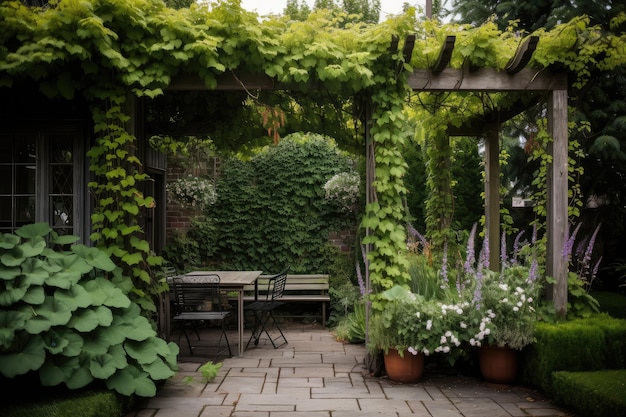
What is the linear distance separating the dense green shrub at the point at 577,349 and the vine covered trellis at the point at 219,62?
4.21 feet

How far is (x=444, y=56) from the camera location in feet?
15.6

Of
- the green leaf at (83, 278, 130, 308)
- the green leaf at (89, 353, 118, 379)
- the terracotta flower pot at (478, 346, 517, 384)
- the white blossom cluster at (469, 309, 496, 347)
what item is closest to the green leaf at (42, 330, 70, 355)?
the green leaf at (89, 353, 118, 379)

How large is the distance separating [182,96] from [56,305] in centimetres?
300

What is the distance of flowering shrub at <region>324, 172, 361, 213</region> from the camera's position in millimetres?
8391

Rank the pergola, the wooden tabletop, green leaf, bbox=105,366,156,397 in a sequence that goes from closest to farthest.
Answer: green leaf, bbox=105,366,156,397, the pergola, the wooden tabletop

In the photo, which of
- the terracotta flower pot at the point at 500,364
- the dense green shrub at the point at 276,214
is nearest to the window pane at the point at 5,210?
the dense green shrub at the point at 276,214

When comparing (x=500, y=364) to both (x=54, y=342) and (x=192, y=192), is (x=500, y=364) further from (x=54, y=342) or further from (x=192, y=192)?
(x=192, y=192)

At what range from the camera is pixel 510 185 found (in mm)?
8789

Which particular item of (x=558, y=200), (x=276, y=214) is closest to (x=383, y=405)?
(x=558, y=200)

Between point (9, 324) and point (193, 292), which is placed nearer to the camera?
point (9, 324)

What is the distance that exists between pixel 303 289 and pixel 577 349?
4.36 metres

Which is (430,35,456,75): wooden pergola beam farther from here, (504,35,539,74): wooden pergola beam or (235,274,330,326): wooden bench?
(235,274,330,326): wooden bench

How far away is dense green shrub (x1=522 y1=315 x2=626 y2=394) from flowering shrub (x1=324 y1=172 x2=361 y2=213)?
4285 mm

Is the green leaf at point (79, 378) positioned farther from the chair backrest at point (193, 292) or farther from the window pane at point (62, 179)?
the window pane at point (62, 179)
